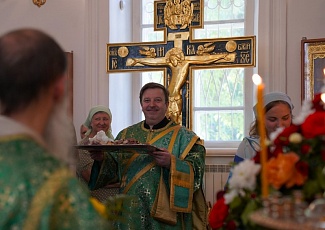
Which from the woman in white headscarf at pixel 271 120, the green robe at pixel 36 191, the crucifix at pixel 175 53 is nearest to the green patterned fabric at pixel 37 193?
the green robe at pixel 36 191

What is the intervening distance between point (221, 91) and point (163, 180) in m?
2.31

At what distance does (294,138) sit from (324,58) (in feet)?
12.1

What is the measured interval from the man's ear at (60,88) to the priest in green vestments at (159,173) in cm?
250

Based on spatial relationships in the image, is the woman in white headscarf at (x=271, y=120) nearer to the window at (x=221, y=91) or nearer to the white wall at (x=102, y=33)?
the white wall at (x=102, y=33)

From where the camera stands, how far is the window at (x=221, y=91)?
20.3ft

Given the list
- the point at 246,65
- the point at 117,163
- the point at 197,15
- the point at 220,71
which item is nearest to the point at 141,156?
the point at 117,163

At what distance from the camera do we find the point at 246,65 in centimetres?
531

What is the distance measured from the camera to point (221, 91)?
20.6ft

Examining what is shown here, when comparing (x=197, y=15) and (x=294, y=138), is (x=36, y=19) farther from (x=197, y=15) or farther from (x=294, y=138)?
(x=294, y=138)

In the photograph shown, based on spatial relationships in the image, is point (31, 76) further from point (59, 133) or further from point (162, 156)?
point (162, 156)

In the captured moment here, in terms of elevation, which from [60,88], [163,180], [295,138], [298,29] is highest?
[298,29]

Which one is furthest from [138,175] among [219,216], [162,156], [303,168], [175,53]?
[303,168]

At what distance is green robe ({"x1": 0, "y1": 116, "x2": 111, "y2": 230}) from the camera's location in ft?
4.37

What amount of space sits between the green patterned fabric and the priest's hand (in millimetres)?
2572
